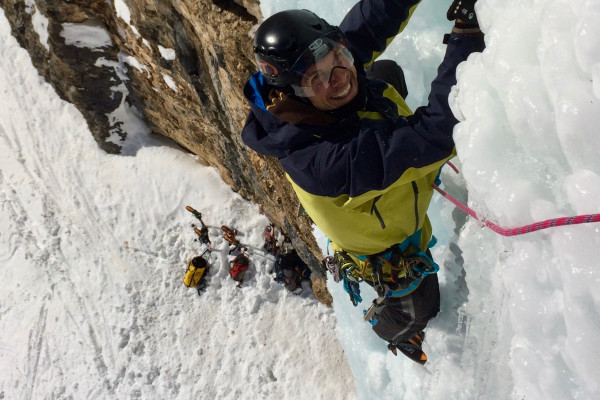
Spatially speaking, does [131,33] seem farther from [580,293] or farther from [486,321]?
[580,293]

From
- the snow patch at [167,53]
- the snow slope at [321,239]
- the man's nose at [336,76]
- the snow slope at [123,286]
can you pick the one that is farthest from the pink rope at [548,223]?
the snow slope at [123,286]

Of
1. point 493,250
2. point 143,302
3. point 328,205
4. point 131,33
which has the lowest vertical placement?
point 143,302

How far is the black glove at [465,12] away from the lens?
176cm

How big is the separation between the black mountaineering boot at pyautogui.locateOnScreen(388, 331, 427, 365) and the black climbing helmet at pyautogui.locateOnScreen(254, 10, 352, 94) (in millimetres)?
2111

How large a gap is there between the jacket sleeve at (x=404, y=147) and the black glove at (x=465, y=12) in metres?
0.06

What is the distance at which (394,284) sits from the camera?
2.82 metres

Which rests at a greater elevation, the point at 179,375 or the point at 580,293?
the point at 580,293

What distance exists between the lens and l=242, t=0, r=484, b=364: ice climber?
1771 millimetres

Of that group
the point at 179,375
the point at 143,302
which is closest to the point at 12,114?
the point at 143,302

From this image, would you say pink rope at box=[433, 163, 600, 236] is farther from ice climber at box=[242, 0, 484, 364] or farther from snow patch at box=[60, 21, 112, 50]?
snow patch at box=[60, 21, 112, 50]

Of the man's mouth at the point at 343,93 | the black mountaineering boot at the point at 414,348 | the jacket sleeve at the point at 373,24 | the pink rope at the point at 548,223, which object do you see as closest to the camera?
the pink rope at the point at 548,223

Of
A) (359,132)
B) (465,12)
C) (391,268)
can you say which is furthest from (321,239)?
(465,12)

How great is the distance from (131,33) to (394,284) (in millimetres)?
6497

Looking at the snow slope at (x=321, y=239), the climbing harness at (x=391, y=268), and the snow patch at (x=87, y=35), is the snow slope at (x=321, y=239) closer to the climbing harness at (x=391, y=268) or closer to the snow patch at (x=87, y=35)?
the climbing harness at (x=391, y=268)
